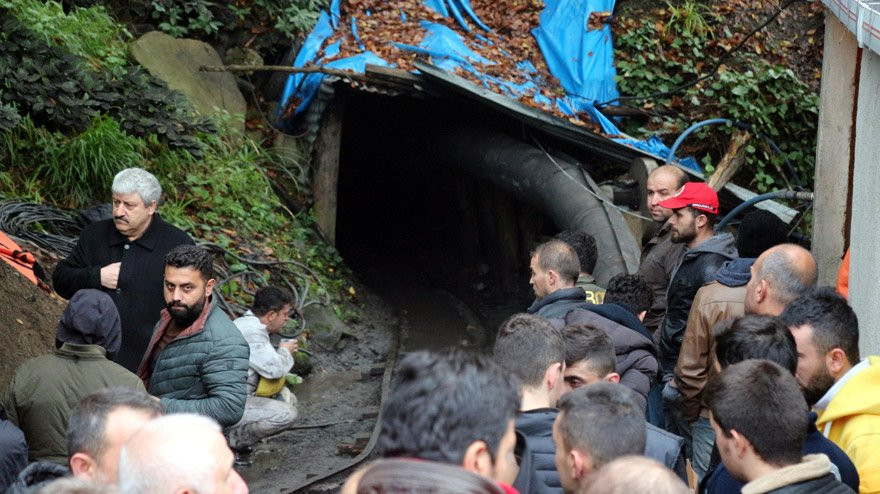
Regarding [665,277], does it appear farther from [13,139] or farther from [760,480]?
[13,139]

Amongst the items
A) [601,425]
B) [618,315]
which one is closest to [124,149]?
[618,315]

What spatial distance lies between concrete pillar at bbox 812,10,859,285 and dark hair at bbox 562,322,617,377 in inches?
131

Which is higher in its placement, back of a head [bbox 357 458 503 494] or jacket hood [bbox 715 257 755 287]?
jacket hood [bbox 715 257 755 287]

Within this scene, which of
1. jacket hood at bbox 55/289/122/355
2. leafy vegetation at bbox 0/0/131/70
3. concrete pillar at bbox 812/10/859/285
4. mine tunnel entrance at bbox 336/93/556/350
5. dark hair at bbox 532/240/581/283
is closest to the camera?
jacket hood at bbox 55/289/122/355

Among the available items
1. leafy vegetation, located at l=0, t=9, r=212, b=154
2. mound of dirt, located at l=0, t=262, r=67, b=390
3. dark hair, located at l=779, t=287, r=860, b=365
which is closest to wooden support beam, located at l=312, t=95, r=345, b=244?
leafy vegetation, located at l=0, t=9, r=212, b=154

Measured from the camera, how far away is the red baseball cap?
6121 millimetres

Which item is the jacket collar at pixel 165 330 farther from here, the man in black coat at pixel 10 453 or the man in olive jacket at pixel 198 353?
the man in black coat at pixel 10 453

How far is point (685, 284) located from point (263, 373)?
3.23 meters

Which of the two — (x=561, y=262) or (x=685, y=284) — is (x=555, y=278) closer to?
(x=561, y=262)

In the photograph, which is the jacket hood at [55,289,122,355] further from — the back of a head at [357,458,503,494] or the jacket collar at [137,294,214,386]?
the back of a head at [357,458,503,494]

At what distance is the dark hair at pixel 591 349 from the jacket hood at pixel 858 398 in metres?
0.88

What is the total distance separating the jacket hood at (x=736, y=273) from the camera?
5223 mm

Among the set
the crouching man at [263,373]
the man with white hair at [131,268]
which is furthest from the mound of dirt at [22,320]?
the crouching man at [263,373]

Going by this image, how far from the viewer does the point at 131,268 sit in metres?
5.95
